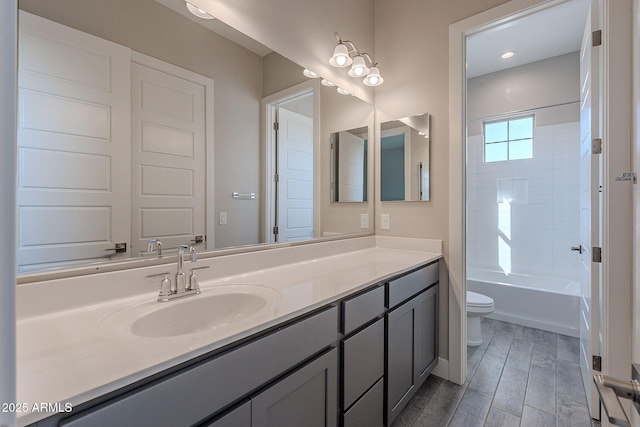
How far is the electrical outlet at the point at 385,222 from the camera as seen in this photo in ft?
7.36

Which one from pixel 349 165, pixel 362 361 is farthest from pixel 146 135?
pixel 349 165

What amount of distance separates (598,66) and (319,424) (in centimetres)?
218

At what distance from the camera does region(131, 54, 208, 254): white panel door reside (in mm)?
1101

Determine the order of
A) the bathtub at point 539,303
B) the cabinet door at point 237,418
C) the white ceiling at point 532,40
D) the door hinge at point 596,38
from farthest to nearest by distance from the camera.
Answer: the bathtub at point 539,303, the white ceiling at point 532,40, the door hinge at point 596,38, the cabinet door at point 237,418

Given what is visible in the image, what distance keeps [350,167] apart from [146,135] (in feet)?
4.59

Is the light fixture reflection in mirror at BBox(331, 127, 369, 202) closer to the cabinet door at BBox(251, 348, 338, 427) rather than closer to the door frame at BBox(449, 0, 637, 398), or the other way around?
the door frame at BBox(449, 0, 637, 398)

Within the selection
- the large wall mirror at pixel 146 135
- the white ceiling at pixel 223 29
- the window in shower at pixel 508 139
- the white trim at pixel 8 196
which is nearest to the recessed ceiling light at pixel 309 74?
the large wall mirror at pixel 146 135

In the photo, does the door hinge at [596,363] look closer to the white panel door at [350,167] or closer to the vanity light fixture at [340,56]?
the white panel door at [350,167]

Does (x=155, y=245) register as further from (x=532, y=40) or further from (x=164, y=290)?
(x=532, y=40)

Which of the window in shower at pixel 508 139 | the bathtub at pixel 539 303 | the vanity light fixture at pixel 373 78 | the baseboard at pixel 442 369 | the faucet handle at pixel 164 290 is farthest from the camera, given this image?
the window in shower at pixel 508 139

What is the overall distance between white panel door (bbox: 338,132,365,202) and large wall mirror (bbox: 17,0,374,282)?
45 centimetres

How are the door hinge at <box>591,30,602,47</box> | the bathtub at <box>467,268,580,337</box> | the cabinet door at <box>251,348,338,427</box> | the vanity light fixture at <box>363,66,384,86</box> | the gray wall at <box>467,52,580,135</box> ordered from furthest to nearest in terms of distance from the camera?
the gray wall at <box>467,52,580,135</box> < the bathtub at <box>467,268,580,337</box> < the vanity light fixture at <box>363,66,384,86</box> < the door hinge at <box>591,30,602,47</box> < the cabinet door at <box>251,348,338,427</box>

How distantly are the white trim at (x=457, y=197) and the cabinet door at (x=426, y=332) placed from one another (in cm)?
12

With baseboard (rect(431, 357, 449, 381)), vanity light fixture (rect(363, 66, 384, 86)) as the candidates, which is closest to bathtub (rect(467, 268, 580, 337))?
baseboard (rect(431, 357, 449, 381))
